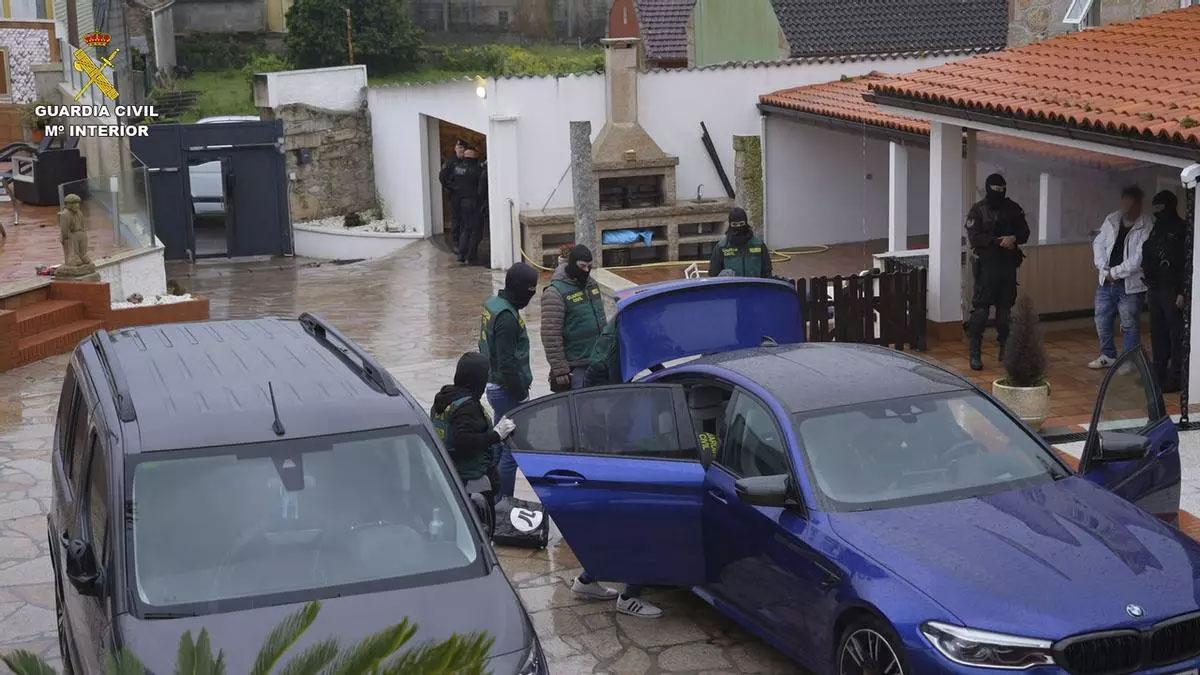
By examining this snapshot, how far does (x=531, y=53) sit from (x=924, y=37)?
22762mm

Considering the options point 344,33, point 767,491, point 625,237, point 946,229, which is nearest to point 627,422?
point 767,491

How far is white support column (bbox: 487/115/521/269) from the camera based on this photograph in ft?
73.4

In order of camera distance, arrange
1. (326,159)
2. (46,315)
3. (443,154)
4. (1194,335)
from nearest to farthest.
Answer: (1194,335) → (46,315) → (443,154) → (326,159)

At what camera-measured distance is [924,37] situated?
1048 inches

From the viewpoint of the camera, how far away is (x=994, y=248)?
13102 mm

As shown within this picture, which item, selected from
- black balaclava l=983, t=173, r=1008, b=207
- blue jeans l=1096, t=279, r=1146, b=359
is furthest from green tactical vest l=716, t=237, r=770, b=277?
blue jeans l=1096, t=279, r=1146, b=359

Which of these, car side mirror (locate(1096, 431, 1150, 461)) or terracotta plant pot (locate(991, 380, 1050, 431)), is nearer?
car side mirror (locate(1096, 431, 1150, 461))

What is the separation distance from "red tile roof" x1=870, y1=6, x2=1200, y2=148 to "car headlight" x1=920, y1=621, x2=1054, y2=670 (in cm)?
629

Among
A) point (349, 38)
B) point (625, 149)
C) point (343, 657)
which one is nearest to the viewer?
point (343, 657)

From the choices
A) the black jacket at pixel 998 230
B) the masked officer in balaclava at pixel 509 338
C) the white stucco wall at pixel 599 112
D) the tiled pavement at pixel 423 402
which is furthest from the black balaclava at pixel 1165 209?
the white stucco wall at pixel 599 112

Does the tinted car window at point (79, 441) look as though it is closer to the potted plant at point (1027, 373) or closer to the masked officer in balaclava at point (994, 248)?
the potted plant at point (1027, 373)

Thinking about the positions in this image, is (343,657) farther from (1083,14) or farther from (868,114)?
(1083,14)

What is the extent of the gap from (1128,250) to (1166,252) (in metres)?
0.44

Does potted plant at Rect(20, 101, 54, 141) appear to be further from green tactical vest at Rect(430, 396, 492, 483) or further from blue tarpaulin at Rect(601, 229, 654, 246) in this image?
green tactical vest at Rect(430, 396, 492, 483)
